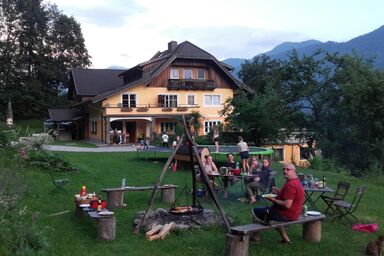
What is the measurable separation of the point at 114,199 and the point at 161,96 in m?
31.8

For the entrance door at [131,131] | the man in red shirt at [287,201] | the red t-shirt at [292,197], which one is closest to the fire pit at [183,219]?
the man in red shirt at [287,201]

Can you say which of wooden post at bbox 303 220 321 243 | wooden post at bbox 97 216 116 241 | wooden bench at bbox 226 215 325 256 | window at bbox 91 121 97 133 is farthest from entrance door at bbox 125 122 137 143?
wooden bench at bbox 226 215 325 256

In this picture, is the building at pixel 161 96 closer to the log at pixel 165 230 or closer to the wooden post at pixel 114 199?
the wooden post at pixel 114 199

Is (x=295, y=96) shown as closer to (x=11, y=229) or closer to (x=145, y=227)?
(x=145, y=227)

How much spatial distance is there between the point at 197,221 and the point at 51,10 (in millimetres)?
61702

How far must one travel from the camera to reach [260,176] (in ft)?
41.4

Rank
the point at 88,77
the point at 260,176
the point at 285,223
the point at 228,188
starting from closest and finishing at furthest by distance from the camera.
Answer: the point at 285,223, the point at 260,176, the point at 228,188, the point at 88,77

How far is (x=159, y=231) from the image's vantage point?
8.73 meters

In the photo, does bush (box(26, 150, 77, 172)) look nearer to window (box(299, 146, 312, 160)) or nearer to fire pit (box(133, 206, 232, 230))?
fire pit (box(133, 206, 232, 230))

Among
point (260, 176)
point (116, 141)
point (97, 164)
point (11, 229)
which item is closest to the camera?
point (11, 229)

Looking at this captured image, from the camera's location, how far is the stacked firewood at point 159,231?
8.49m

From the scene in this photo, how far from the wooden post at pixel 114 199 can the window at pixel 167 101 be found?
31.4m

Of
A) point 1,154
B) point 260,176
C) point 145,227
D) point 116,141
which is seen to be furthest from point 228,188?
point 116,141

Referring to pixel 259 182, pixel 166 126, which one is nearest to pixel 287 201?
pixel 259 182
